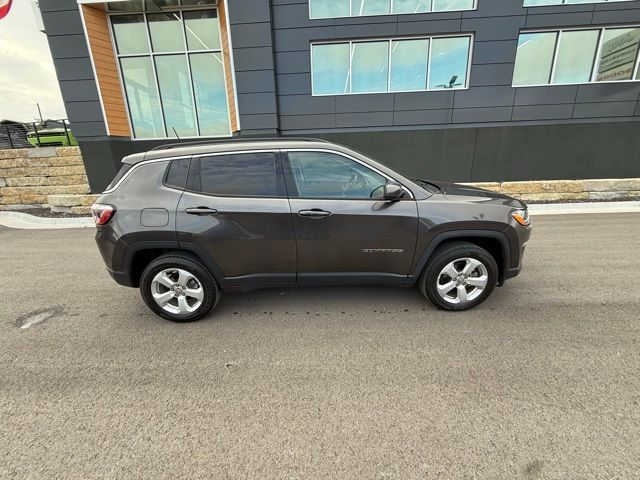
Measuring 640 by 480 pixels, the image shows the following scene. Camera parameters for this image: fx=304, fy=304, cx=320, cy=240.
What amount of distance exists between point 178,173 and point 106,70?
8190mm

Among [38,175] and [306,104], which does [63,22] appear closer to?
[38,175]


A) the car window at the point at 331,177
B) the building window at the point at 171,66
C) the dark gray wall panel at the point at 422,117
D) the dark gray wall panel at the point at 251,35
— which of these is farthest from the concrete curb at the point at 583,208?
the building window at the point at 171,66

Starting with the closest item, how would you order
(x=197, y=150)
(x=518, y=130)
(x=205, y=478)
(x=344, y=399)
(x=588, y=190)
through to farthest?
(x=205, y=478)
(x=344, y=399)
(x=197, y=150)
(x=588, y=190)
(x=518, y=130)

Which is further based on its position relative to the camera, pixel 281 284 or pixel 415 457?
pixel 281 284

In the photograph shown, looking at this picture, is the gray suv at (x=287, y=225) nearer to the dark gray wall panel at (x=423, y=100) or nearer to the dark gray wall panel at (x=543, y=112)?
the dark gray wall panel at (x=423, y=100)

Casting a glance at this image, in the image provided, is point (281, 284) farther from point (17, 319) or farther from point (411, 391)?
point (17, 319)

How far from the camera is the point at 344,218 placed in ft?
9.62

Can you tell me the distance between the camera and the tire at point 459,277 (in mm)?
3062

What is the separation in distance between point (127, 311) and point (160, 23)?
9.02m

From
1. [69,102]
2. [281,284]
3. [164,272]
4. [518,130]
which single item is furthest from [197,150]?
[518,130]

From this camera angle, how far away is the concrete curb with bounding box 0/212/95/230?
738cm

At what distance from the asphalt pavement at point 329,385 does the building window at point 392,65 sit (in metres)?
6.81

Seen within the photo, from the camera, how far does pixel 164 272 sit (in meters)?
3.10

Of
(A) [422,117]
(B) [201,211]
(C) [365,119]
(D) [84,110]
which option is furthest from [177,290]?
(D) [84,110]
